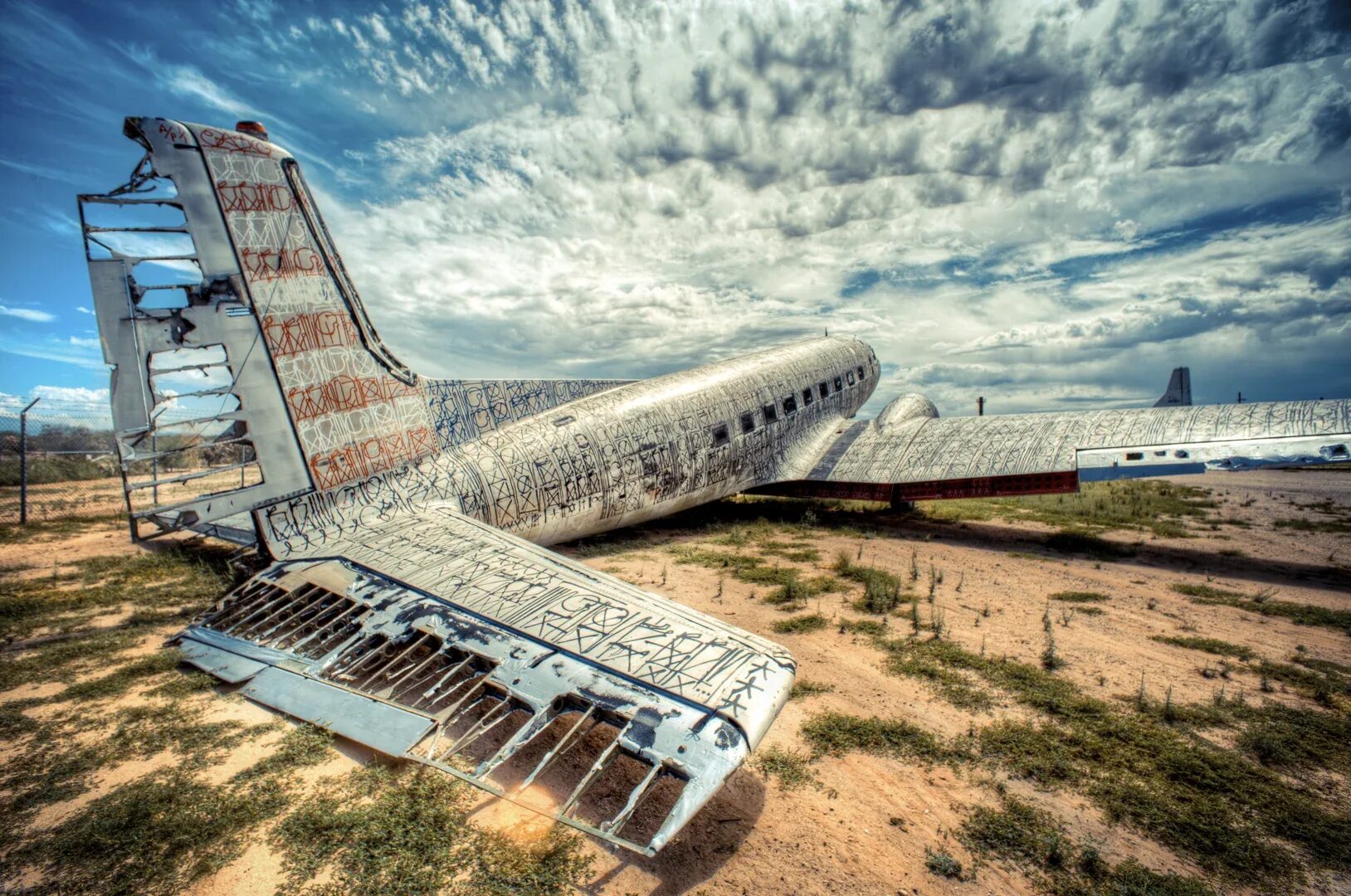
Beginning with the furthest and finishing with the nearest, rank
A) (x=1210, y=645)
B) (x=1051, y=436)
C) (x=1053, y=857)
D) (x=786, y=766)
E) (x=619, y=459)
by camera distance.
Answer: (x=1051, y=436) → (x=619, y=459) → (x=1210, y=645) → (x=786, y=766) → (x=1053, y=857)

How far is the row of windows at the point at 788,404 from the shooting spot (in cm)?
1286

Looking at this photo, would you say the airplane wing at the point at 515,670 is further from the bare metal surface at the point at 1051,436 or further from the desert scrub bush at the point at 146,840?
the bare metal surface at the point at 1051,436

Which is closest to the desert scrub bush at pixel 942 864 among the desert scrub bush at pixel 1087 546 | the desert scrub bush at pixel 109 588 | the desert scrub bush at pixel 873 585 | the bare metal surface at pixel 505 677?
the bare metal surface at pixel 505 677

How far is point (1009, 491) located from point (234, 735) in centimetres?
1344

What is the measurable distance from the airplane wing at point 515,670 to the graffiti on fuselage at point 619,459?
3.28 ft

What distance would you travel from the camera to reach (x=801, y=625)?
7.84 metres

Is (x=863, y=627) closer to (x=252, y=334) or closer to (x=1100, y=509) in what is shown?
(x=252, y=334)

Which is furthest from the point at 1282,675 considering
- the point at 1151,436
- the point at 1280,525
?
the point at 1280,525

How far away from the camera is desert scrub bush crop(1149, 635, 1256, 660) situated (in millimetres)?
7000

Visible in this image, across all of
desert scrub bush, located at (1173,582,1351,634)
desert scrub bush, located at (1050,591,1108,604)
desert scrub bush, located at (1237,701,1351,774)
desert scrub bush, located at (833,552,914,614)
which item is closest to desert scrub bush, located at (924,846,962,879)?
desert scrub bush, located at (1237,701,1351,774)

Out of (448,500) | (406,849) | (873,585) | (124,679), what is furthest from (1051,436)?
(124,679)

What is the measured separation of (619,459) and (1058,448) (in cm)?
958

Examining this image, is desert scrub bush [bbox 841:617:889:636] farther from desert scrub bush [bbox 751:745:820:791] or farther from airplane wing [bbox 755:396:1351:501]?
airplane wing [bbox 755:396:1351:501]

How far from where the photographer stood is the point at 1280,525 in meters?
14.8
